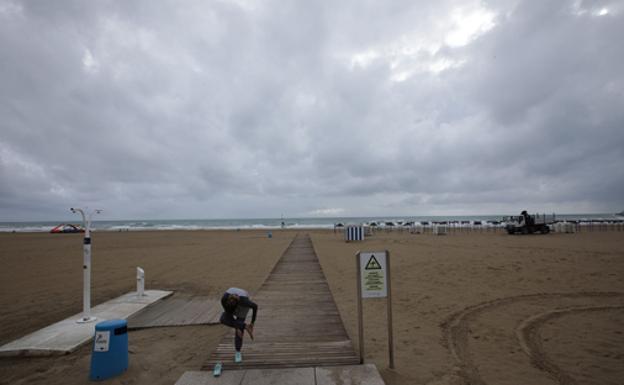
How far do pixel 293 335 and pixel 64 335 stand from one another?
4.09m

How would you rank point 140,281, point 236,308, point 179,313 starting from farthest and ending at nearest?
point 140,281 → point 179,313 → point 236,308

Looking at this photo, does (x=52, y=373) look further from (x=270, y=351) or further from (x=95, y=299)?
(x=95, y=299)

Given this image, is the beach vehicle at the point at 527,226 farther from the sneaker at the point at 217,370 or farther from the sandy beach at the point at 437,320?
the sneaker at the point at 217,370

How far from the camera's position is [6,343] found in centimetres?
495

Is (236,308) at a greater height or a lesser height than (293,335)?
Answer: greater

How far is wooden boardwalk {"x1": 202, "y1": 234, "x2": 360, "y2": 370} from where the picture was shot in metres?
4.00

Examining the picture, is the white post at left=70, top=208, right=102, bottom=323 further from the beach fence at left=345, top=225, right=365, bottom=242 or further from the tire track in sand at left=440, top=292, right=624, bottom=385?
the beach fence at left=345, top=225, right=365, bottom=242

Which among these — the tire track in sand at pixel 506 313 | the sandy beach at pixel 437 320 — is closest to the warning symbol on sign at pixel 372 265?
the sandy beach at pixel 437 320

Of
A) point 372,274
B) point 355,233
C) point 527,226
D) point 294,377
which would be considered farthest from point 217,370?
point 527,226

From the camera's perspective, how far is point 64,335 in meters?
4.98

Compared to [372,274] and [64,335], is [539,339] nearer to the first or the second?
[372,274]

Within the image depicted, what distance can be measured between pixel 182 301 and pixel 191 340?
2713 millimetres

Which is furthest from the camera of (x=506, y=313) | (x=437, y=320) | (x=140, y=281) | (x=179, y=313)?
(x=140, y=281)

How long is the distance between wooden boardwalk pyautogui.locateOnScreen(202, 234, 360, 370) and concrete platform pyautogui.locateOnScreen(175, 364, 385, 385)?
202mm
